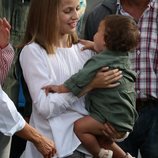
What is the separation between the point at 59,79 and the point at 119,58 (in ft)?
1.12

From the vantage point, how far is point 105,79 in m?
2.76

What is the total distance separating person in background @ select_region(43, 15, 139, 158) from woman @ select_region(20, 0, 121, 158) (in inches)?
1.8

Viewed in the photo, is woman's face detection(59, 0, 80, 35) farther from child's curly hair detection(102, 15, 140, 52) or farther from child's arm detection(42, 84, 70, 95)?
child's arm detection(42, 84, 70, 95)

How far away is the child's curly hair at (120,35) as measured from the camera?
9.25 feet

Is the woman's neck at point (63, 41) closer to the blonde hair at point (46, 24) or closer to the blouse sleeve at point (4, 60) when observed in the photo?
the blonde hair at point (46, 24)

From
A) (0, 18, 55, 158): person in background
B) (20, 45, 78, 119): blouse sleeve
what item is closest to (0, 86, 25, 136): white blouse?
(0, 18, 55, 158): person in background

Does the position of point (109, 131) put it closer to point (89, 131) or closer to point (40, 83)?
point (89, 131)

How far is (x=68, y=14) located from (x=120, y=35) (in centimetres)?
34

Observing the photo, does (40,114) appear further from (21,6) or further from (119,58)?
(21,6)

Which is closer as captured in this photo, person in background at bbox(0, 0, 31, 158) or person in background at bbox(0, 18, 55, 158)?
person in background at bbox(0, 18, 55, 158)

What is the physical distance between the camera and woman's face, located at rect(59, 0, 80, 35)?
2951 mm

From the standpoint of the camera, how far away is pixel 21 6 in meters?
3.78

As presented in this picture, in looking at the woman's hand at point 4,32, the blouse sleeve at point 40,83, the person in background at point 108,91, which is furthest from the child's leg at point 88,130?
the woman's hand at point 4,32

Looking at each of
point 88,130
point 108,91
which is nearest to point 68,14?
point 108,91
